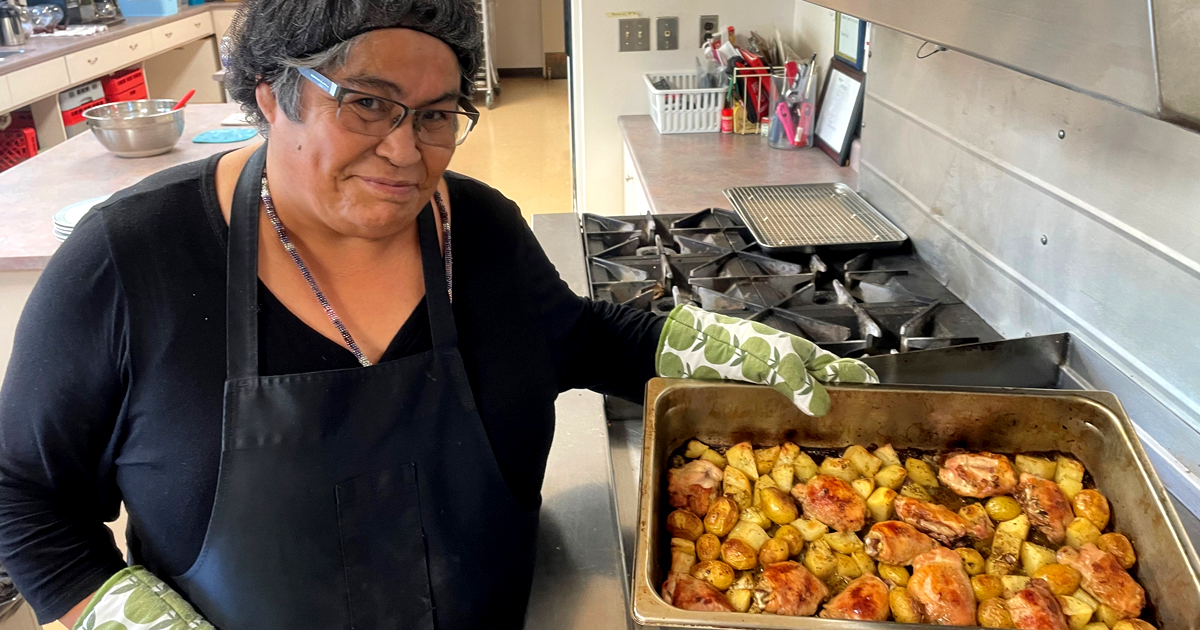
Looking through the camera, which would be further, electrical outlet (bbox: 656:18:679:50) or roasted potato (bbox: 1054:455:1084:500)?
electrical outlet (bbox: 656:18:679:50)

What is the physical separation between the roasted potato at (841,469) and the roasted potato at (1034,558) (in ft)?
0.67

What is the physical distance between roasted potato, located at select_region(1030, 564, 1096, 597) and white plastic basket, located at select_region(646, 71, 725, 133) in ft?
6.90

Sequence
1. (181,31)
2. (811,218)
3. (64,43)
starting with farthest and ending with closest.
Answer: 1. (181,31)
2. (64,43)
3. (811,218)

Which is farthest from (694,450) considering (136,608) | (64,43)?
(64,43)

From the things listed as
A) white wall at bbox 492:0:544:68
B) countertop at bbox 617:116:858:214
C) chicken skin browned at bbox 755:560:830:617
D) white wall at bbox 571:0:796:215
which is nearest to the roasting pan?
chicken skin browned at bbox 755:560:830:617

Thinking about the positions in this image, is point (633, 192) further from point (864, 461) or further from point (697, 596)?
point (697, 596)

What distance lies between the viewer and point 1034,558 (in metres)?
0.91

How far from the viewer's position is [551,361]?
105 cm

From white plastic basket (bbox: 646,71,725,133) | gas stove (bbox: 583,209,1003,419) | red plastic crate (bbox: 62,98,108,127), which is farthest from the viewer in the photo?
red plastic crate (bbox: 62,98,108,127)

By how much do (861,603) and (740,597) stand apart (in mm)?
123

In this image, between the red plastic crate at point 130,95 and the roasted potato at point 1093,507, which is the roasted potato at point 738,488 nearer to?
the roasted potato at point 1093,507

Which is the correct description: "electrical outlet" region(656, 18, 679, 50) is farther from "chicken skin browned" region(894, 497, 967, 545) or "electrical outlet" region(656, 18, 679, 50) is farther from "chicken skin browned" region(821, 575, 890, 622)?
"chicken skin browned" region(821, 575, 890, 622)

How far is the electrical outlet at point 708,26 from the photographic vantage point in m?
2.93

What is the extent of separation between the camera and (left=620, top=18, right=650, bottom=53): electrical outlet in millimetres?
2904
